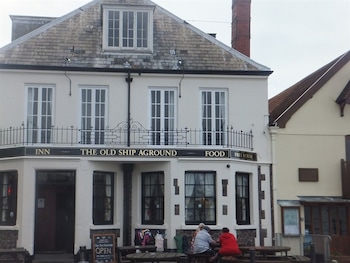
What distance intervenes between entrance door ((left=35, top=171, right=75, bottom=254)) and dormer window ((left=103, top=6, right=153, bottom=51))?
5.30m

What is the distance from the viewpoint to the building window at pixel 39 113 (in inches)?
826

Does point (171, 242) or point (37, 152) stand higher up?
point (37, 152)

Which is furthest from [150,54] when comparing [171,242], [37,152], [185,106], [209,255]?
[209,255]

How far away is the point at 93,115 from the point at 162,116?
2570 millimetres

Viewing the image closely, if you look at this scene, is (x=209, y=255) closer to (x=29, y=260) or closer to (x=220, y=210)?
(x=220, y=210)

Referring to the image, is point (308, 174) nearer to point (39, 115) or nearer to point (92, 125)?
point (92, 125)

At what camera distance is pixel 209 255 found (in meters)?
16.8

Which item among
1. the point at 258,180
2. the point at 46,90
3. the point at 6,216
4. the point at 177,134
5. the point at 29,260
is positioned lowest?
the point at 29,260

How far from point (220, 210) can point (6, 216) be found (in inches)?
298

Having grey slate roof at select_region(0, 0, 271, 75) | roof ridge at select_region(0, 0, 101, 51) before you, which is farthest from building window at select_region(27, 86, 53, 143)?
roof ridge at select_region(0, 0, 101, 51)

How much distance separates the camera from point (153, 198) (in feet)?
69.1

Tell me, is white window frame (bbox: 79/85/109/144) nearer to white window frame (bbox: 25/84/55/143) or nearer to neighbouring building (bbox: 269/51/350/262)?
white window frame (bbox: 25/84/55/143)

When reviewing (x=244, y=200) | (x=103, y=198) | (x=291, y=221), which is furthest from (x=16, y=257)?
(x=291, y=221)

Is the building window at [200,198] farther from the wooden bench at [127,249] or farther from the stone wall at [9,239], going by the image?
the stone wall at [9,239]
